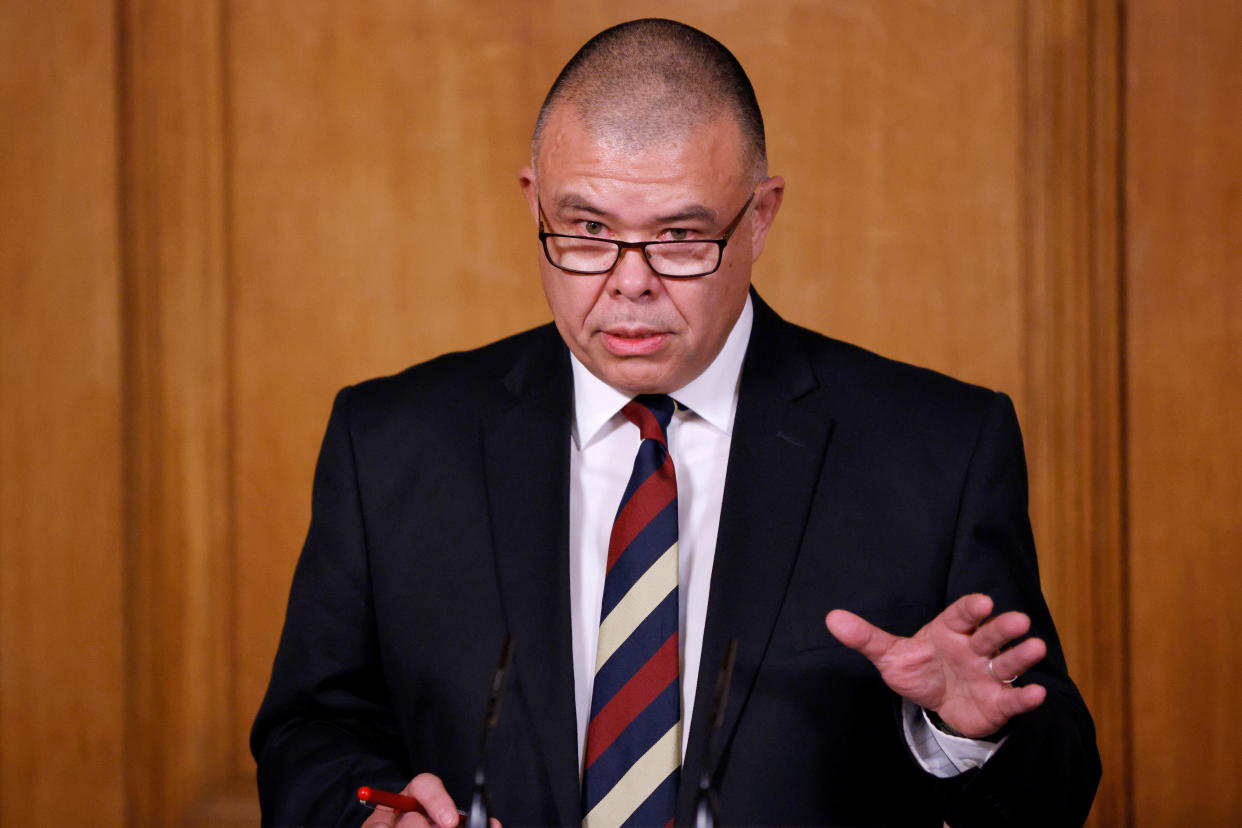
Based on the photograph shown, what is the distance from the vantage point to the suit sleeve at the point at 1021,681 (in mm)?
1247

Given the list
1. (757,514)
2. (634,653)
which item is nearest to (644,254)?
(757,514)

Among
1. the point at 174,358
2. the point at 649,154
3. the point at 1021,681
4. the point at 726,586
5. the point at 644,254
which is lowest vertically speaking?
the point at 1021,681

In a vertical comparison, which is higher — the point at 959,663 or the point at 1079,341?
the point at 1079,341

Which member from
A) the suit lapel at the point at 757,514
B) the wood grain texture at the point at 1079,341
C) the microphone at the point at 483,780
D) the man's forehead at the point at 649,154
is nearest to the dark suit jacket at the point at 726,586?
the suit lapel at the point at 757,514

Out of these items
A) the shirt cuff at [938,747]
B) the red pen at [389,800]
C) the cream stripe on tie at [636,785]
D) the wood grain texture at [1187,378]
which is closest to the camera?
the red pen at [389,800]

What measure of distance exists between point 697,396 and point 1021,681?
1.46 feet

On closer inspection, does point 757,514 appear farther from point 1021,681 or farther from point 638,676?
point 1021,681

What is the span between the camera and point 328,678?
1.50 meters

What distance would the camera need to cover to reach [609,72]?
144 cm

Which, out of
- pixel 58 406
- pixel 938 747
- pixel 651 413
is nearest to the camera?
pixel 938 747

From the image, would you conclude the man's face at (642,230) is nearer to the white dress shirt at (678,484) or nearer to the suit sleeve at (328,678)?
the white dress shirt at (678,484)

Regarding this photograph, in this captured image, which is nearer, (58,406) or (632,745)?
(632,745)

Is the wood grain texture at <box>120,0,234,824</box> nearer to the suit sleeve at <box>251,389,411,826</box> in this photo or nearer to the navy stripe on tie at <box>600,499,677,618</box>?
the suit sleeve at <box>251,389,411,826</box>

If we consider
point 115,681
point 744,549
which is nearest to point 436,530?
point 744,549
